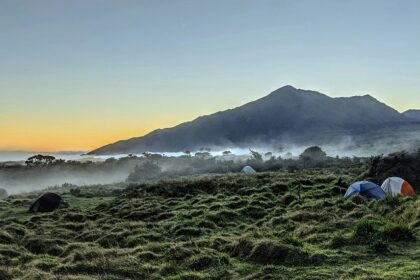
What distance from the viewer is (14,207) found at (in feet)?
140

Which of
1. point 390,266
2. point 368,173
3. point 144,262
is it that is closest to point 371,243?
point 390,266

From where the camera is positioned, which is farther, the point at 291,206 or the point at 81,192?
the point at 81,192

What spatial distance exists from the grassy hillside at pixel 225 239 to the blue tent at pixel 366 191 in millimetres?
2342

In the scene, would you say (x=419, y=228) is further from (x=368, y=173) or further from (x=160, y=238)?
(x=368, y=173)

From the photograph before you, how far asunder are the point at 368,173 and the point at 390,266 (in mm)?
29615

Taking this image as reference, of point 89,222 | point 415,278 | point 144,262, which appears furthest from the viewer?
point 89,222

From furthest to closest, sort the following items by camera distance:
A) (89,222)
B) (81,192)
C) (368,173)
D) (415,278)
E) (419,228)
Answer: (81,192), (368,173), (89,222), (419,228), (415,278)

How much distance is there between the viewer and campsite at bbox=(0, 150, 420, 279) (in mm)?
15180

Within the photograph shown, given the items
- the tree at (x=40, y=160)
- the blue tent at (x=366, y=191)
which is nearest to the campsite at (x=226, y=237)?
the blue tent at (x=366, y=191)

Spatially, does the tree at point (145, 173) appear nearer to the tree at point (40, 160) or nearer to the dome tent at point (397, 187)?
the dome tent at point (397, 187)

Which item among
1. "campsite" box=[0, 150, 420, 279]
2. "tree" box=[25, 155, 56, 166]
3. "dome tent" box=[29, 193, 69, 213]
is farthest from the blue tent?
"tree" box=[25, 155, 56, 166]

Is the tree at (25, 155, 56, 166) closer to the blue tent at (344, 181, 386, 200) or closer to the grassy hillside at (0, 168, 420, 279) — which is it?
the grassy hillside at (0, 168, 420, 279)

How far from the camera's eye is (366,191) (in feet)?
111

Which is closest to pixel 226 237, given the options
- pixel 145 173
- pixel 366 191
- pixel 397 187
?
pixel 366 191
